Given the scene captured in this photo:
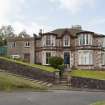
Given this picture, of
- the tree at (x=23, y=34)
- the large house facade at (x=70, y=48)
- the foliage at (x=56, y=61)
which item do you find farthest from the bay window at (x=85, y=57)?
the tree at (x=23, y=34)

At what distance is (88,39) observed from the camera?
51.0m

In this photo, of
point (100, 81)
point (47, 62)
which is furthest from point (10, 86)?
point (47, 62)

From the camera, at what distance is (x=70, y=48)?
173ft

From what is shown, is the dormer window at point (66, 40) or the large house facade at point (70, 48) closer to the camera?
the large house facade at point (70, 48)

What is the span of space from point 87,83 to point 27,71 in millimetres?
7037

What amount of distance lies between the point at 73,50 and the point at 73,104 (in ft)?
115

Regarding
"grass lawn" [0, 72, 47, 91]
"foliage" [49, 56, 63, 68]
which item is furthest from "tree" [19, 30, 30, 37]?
"grass lawn" [0, 72, 47, 91]

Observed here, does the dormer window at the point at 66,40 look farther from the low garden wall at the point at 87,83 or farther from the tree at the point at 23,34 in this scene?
the tree at the point at 23,34

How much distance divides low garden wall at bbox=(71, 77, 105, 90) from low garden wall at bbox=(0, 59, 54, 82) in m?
2.55

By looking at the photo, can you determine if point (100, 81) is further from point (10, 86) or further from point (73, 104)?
point (73, 104)

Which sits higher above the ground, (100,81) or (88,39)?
(88,39)

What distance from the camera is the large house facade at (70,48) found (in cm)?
5119

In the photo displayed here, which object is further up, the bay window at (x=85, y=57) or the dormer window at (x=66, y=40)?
the dormer window at (x=66, y=40)

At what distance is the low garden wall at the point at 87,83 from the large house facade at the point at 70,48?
1818cm
